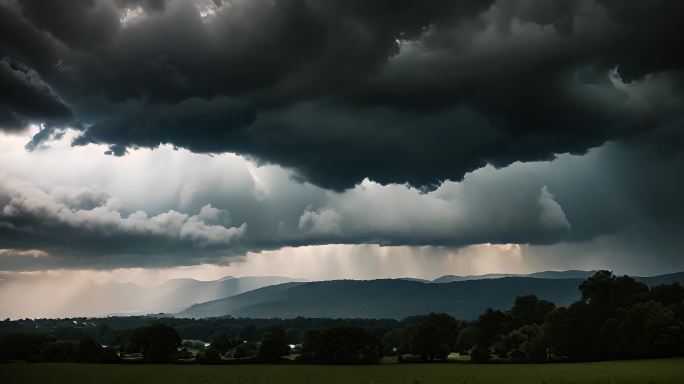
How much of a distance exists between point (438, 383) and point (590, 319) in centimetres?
7621

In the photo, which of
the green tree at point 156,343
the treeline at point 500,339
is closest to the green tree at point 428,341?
the treeline at point 500,339

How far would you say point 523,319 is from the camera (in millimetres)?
199125

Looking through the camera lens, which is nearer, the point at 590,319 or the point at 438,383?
the point at 438,383

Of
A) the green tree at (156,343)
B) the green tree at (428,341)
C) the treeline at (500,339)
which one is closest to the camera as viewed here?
the treeline at (500,339)

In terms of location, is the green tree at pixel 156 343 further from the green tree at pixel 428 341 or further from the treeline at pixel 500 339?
the green tree at pixel 428 341

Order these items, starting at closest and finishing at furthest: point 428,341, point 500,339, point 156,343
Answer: point 156,343, point 428,341, point 500,339

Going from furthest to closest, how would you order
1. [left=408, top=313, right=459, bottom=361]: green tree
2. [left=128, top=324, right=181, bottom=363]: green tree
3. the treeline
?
[left=408, top=313, right=459, bottom=361]: green tree, [left=128, top=324, right=181, bottom=363]: green tree, the treeline

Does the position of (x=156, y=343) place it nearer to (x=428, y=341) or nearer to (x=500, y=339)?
(x=428, y=341)

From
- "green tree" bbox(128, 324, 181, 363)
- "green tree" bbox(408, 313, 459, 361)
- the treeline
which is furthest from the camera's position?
"green tree" bbox(408, 313, 459, 361)

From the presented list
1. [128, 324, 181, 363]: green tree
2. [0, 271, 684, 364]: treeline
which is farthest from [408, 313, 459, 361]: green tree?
Answer: [128, 324, 181, 363]: green tree

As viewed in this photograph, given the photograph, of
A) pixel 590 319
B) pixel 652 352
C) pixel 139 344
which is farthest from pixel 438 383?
pixel 139 344

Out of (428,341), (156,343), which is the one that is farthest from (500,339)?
(156,343)

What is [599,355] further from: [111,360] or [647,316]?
[111,360]

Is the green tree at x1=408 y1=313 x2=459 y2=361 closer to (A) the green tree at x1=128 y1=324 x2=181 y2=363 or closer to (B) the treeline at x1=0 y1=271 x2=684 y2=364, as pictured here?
(B) the treeline at x1=0 y1=271 x2=684 y2=364
